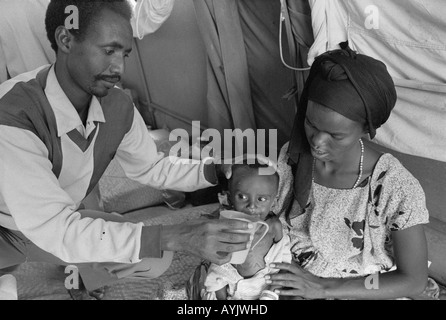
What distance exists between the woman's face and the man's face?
0.73 m

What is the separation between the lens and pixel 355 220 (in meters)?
1.74

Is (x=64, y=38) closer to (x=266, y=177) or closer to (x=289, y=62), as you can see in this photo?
(x=266, y=177)

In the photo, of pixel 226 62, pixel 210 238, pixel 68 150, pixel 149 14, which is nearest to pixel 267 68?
pixel 226 62

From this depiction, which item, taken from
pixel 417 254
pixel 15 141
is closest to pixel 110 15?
pixel 15 141

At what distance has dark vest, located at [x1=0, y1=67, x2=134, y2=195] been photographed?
5.05 ft

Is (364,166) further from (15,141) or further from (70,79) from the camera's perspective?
(15,141)

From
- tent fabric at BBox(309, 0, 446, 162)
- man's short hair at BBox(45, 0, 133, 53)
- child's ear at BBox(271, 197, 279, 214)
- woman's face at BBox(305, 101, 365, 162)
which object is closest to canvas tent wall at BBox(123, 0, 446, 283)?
tent fabric at BBox(309, 0, 446, 162)

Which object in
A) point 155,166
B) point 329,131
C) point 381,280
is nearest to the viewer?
point 329,131

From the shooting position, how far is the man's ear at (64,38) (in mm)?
1530

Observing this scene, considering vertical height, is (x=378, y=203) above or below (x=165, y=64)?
below

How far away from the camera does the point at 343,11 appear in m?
1.92

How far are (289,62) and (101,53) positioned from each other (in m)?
1.38

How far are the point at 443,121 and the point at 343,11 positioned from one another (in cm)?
64

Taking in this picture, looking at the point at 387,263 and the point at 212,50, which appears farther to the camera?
the point at 212,50
